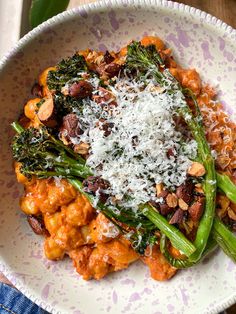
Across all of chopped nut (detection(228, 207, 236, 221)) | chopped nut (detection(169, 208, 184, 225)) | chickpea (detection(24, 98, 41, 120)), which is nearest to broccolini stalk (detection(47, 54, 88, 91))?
chickpea (detection(24, 98, 41, 120))

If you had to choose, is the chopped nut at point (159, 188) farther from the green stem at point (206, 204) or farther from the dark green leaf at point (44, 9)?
the dark green leaf at point (44, 9)

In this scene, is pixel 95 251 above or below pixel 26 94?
below

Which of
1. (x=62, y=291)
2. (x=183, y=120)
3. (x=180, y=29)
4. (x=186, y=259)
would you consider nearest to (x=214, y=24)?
(x=180, y=29)

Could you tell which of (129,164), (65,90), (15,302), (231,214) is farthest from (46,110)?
(15,302)

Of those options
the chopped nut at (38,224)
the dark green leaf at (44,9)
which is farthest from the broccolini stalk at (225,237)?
the dark green leaf at (44,9)

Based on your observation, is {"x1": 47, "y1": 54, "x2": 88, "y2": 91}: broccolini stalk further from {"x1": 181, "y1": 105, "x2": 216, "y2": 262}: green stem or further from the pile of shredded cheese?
{"x1": 181, "y1": 105, "x2": 216, "y2": 262}: green stem

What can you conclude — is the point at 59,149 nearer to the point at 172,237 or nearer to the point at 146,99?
the point at 146,99
